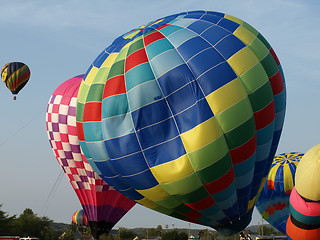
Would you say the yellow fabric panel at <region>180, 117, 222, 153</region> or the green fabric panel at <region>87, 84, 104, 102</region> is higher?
the green fabric panel at <region>87, 84, 104, 102</region>

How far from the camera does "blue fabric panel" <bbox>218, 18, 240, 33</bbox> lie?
578 inches

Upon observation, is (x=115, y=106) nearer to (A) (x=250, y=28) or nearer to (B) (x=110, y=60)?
(B) (x=110, y=60)

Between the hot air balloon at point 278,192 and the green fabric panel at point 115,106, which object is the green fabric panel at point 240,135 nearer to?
the green fabric panel at point 115,106

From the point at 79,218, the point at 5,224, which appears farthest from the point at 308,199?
the point at 5,224

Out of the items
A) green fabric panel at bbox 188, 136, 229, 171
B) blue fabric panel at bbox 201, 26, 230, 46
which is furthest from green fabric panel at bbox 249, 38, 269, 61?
green fabric panel at bbox 188, 136, 229, 171

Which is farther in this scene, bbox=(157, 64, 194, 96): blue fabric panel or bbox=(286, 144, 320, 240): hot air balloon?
bbox=(157, 64, 194, 96): blue fabric panel

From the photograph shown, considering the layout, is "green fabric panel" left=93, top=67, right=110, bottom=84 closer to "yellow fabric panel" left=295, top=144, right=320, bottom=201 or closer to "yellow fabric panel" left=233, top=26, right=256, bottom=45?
"yellow fabric panel" left=233, top=26, right=256, bottom=45

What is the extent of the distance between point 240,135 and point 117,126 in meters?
3.02

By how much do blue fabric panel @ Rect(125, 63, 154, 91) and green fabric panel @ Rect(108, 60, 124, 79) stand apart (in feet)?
1.10

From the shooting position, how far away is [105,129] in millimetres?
14016

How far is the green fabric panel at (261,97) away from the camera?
13758mm

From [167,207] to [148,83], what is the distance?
3180 millimetres

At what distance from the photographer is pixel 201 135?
42.8 ft

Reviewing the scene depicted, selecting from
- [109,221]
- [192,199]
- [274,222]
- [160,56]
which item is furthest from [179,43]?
[274,222]
